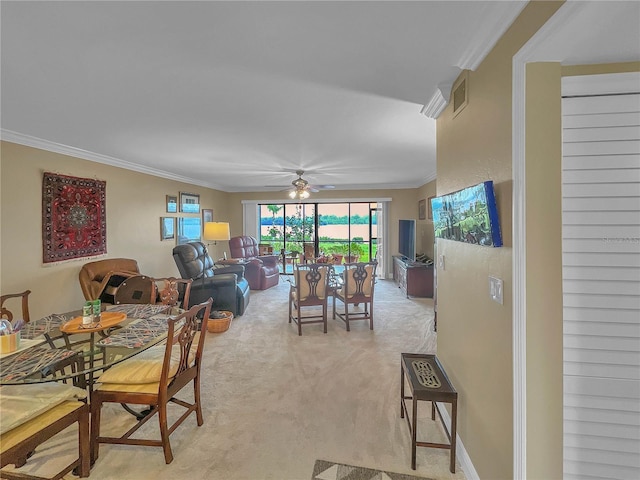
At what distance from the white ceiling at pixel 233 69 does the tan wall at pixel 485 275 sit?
0.20 m

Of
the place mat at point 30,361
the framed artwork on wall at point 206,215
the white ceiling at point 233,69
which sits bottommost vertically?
the place mat at point 30,361

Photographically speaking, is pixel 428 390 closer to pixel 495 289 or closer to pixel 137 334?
pixel 495 289

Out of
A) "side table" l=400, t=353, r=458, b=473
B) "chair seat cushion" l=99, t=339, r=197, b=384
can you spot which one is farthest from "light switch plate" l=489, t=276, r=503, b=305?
"chair seat cushion" l=99, t=339, r=197, b=384

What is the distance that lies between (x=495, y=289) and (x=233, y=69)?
195 centimetres

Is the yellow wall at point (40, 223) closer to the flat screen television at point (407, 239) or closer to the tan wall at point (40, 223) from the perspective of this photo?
the tan wall at point (40, 223)

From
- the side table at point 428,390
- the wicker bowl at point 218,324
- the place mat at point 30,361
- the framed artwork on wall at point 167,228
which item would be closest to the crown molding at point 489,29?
the side table at point 428,390

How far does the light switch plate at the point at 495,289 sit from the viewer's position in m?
1.36

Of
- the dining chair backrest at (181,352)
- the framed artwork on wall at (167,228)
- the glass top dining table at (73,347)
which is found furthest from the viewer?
the framed artwork on wall at (167,228)

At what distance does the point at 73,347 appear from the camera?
6.08ft

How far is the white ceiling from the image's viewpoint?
1.33m

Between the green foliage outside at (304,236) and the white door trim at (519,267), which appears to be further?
the green foliage outside at (304,236)

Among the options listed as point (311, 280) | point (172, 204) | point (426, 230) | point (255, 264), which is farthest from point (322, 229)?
point (311, 280)

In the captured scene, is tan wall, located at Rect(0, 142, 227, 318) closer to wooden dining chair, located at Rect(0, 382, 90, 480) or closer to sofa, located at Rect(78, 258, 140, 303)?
sofa, located at Rect(78, 258, 140, 303)

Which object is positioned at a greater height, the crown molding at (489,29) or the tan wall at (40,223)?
the crown molding at (489,29)
